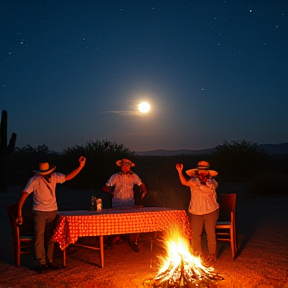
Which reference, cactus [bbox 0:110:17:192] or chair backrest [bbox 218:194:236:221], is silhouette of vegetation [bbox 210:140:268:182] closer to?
cactus [bbox 0:110:17:192]

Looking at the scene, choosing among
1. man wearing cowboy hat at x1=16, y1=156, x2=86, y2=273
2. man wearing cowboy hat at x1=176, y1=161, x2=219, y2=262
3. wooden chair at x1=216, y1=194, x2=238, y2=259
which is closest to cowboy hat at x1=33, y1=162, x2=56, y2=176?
man wearing cowboy hat at x1=16, y1=156, x2=86, y2=273

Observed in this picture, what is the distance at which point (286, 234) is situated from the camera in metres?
10.7

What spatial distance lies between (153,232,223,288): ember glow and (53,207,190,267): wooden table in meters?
1.47

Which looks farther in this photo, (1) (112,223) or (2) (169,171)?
(2) (169,171)

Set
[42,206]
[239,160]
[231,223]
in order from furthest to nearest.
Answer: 1. [239,160]
2. [231,223]
3. [42,206]

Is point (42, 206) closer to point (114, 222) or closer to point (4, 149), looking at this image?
point (114, 222)

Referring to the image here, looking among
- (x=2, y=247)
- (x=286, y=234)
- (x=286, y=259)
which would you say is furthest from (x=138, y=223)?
(x=286, y=234)

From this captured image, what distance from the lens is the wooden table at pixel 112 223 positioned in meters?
7.47

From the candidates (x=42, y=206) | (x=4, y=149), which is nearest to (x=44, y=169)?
(x=42, y=206)

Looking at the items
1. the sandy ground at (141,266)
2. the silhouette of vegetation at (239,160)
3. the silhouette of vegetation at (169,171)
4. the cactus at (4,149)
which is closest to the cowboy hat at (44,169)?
the sandy ground at (141,266)

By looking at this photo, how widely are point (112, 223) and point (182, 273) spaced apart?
191cm

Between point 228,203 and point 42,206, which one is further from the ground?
point 42,206

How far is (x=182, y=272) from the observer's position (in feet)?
19.6

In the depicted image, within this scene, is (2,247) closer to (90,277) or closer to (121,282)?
(90,277)
